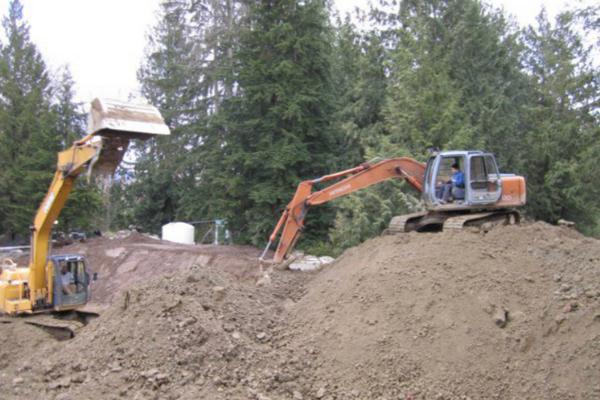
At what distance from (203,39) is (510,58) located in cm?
1548

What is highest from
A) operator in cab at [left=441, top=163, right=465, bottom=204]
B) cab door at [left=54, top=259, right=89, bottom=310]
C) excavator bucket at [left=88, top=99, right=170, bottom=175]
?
excavator bucket at [left=88, top=99, right=170, bottom=175]

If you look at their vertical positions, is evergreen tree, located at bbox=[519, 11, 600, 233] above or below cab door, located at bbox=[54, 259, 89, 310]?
above

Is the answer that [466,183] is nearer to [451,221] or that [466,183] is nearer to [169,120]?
[451,221]

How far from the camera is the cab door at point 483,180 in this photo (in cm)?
1038

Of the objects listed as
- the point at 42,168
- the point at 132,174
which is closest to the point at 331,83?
the point at 42,168

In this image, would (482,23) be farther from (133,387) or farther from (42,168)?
(133,387)

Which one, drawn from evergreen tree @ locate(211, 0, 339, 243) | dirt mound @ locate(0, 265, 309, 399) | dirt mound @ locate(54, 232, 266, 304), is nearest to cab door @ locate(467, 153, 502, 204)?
dirt mound @ locate(0, 265, 309, 399)

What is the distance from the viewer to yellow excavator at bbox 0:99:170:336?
793 centimetres

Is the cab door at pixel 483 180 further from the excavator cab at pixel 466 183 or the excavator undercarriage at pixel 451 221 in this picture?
the excavator undercarriage at pixel 451 221

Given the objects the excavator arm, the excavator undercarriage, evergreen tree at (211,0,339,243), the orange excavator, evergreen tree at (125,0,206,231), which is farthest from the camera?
evergreen tree at (125,0,206,231)

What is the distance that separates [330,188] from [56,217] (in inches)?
201

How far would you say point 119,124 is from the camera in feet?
25.6

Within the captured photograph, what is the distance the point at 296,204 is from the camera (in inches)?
429

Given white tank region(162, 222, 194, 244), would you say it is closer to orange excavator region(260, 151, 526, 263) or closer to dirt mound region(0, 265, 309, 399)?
orange excavator region(260, 151, 526, 263)
